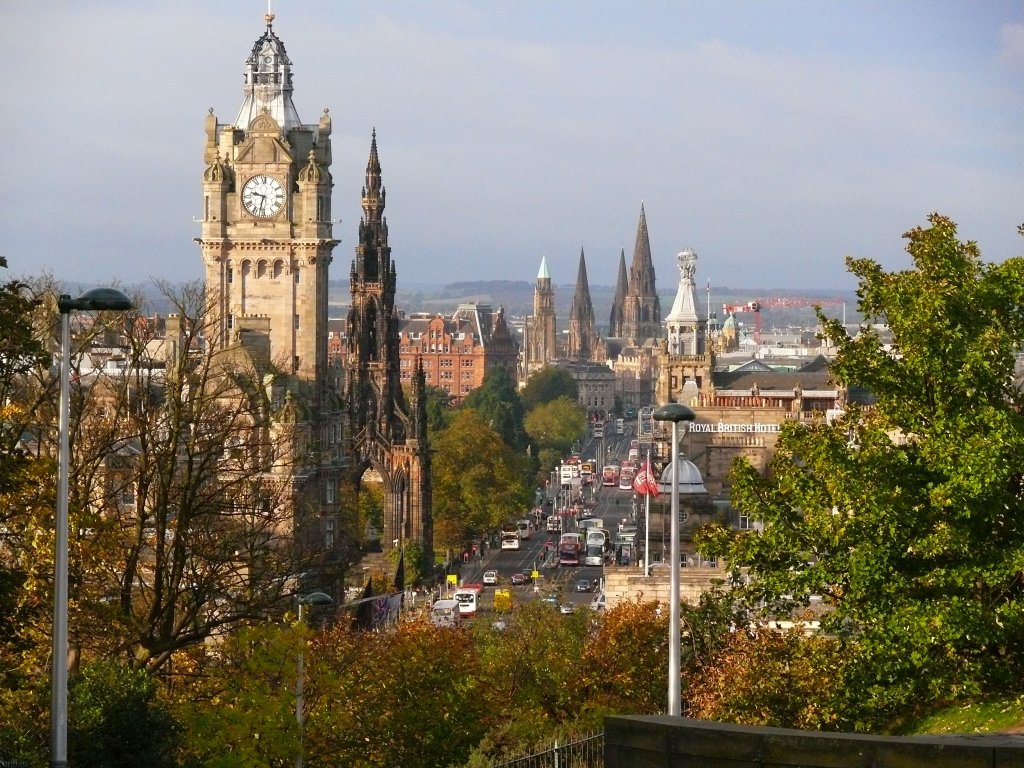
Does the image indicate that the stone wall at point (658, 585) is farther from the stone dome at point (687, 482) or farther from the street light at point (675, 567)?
the stone dome at point (687, 482)

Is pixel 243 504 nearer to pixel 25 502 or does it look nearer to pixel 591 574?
pixel 25 502

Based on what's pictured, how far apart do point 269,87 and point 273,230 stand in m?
8.22

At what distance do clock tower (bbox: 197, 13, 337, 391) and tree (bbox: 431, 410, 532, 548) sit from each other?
3005 centimetres

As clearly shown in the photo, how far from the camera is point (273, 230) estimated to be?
4727 inches

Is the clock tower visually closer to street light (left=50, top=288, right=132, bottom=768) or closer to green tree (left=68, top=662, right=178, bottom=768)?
green tree (left=68, top=662, right=178, bottom=768)

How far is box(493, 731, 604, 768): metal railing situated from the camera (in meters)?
39.9

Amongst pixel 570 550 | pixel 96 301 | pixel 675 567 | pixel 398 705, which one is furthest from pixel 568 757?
pixel 570 550

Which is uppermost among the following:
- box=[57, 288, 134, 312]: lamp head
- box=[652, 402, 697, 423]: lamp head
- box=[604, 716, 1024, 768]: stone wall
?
box=[57, 288, 134, 312]: lamp head

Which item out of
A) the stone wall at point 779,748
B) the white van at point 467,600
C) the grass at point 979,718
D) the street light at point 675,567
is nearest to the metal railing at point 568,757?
the street light at point 675,567

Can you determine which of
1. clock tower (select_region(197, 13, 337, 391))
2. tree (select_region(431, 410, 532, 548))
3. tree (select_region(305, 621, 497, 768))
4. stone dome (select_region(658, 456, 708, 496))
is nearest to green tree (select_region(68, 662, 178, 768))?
tree (select_region(305, 621, 497, 768))

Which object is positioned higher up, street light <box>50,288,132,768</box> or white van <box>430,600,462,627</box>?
street light <box>50,288,132,768</box>

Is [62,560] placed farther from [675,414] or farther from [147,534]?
[147,534]

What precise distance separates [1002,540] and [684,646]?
39.0 feet

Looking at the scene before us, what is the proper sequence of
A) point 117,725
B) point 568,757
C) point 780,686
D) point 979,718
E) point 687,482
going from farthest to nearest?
point 687,482, point 780,686, point 568,757, point 979,718, point 117,725
